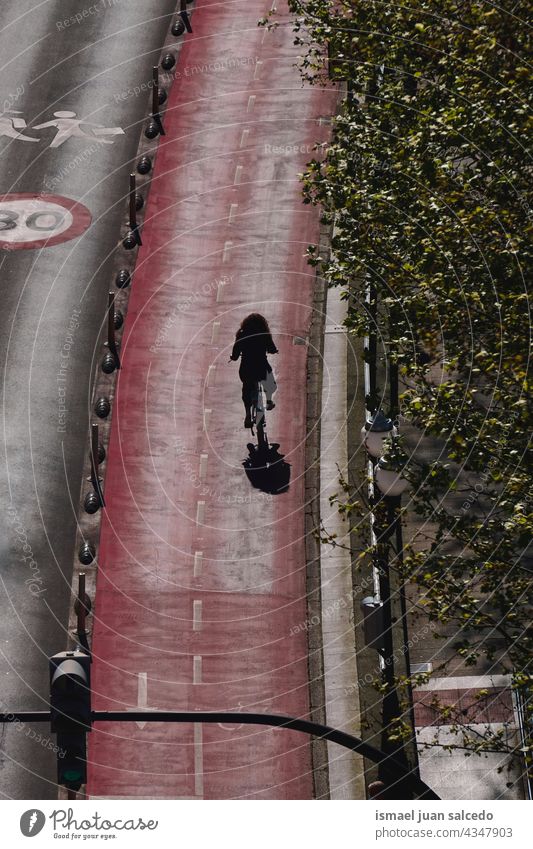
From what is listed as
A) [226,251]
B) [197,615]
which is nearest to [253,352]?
[197,615]

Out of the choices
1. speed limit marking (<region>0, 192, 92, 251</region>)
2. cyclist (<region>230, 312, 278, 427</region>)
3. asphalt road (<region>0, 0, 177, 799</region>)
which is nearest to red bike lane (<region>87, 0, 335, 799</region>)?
asphalt road (<region>0, 0, 177, 799</region>)

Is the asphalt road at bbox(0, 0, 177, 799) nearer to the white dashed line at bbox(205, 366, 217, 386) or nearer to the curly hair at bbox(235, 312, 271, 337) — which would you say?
the white dashed line at bbox(205, 366, 217, 386)

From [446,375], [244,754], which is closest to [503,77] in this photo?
[446,375]

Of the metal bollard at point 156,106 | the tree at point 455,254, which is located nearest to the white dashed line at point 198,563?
the tree at point 455,254

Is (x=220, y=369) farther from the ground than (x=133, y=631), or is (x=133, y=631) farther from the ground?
(x=220, y=369)

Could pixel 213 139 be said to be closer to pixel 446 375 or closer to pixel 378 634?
pixel 446 375

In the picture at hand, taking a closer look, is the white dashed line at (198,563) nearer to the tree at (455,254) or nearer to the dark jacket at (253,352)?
the dark jacket at (253,352)
